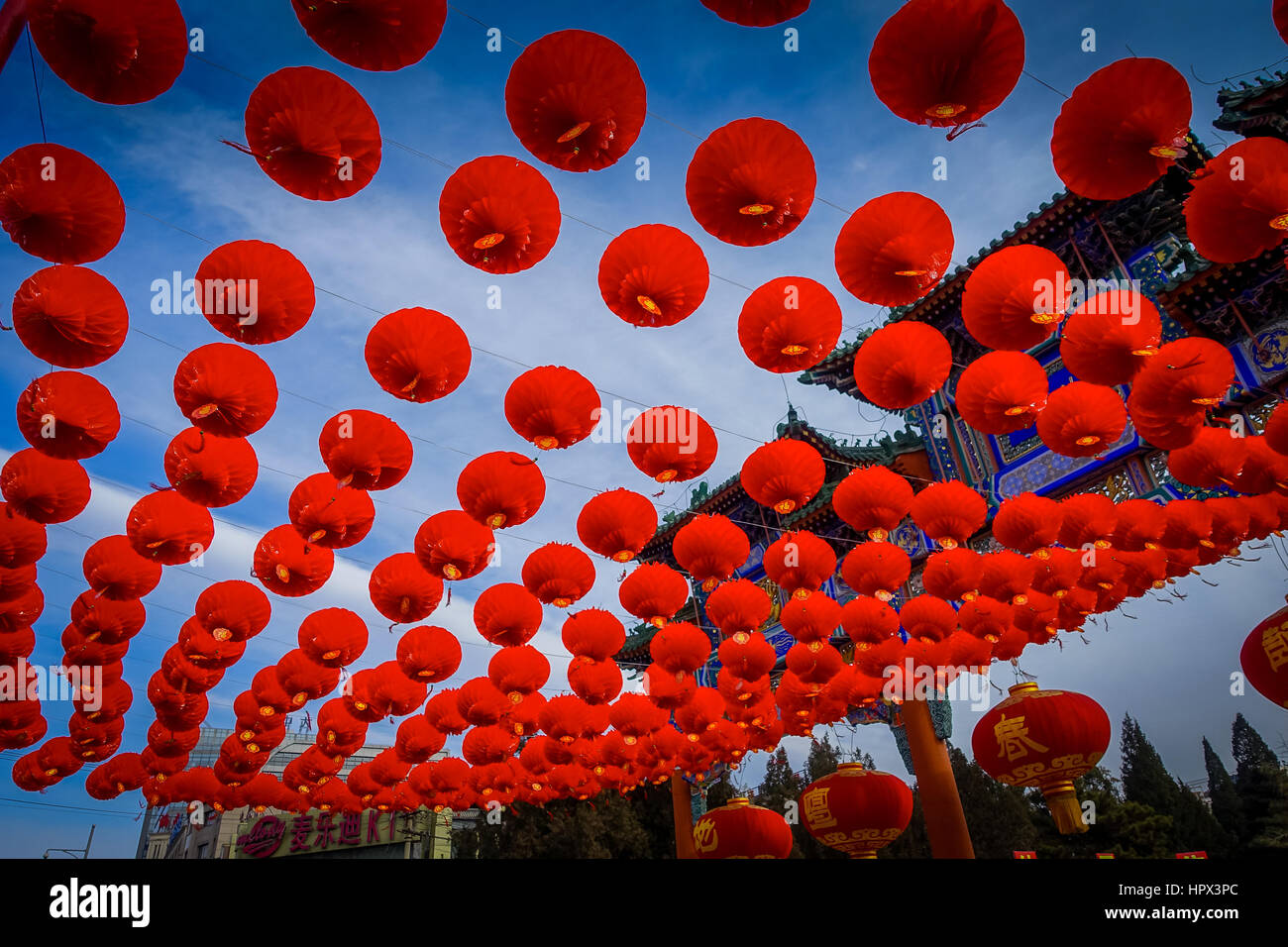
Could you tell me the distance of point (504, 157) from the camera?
2.76m

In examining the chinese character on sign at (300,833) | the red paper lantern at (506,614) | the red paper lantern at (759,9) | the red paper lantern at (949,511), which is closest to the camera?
the red paper lantern at (759,9)

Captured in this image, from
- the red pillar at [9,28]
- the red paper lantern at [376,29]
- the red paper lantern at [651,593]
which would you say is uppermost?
the red pillar at [9,28]

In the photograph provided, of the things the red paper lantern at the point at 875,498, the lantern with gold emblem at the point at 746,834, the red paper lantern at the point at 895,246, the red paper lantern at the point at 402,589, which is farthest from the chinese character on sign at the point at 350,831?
the red paper lantern at the point at 895,246

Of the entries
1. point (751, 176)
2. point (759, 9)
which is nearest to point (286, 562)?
point (751, 176)

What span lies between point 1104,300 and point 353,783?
1033 centimetres

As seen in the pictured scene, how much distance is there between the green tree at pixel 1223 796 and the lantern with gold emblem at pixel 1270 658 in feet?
71.6

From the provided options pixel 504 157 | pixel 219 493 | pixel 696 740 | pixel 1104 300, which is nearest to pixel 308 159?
pixel 504 157

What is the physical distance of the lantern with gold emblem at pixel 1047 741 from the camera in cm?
588

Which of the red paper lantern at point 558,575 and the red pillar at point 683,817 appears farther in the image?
the red pillar at point 683,817

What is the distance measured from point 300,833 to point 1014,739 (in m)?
20.0

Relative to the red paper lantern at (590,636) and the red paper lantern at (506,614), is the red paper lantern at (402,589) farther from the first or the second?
the red paper lantern at (590,636)

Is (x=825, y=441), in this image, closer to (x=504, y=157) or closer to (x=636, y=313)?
(x=636, y=313)

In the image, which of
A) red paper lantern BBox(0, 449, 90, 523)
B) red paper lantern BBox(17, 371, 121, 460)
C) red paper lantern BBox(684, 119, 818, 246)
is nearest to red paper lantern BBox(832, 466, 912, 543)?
red paper lantern BBox(684, 119, 818, 246)

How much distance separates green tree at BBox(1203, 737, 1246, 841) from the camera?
21203mm
